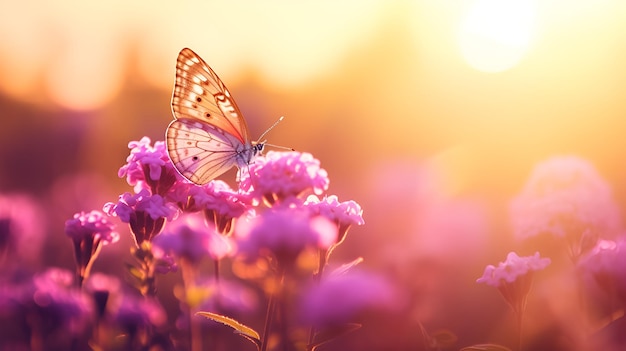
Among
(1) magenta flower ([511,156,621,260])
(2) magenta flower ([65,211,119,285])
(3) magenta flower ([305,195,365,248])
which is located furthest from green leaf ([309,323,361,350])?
(1) magenta flower ([511,156,621,260])

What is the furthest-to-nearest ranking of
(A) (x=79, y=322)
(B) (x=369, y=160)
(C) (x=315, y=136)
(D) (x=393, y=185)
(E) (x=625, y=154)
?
(C) (x=315, y=136) < (B) (x=369, y=160) < (E) (x=625, y=154) < (D) (x=393, y=185) < (A) (x=79, y=322)

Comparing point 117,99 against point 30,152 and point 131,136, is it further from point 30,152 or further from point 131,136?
point 30,152

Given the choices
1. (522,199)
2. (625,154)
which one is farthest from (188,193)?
(625,154)

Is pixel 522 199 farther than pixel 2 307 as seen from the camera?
Yes

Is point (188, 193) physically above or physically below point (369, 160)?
below

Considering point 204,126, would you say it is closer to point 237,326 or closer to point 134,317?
point 134,317

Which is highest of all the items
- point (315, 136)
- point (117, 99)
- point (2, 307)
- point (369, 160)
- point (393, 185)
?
point (117, 99)

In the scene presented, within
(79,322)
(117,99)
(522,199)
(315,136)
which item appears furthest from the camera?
(117,99)

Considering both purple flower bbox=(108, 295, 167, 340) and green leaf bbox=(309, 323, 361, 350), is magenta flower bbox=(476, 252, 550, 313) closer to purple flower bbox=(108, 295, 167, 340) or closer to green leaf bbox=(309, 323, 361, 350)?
green leaf bbox=(309, 323, 361, 350)
